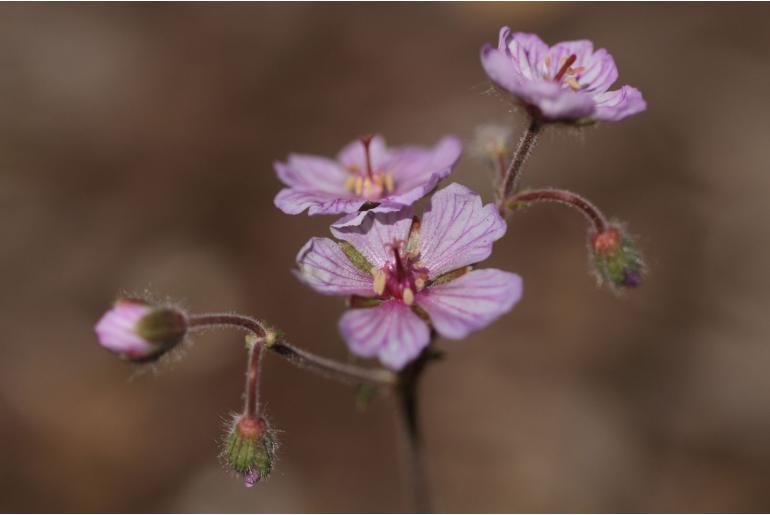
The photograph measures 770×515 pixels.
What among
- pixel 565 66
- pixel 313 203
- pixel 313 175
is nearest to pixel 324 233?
pixel 313 175

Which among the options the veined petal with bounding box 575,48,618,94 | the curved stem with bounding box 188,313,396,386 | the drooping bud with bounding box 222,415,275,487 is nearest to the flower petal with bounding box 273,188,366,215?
the curved stem with bounding box 188,313,396,386

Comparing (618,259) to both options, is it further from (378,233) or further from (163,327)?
(163,327)

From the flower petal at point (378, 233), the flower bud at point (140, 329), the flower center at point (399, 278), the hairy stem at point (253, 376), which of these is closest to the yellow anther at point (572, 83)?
the flower petal at point (378, 233)

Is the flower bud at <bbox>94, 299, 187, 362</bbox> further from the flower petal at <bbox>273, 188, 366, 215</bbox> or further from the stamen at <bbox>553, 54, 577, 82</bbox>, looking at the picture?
the stamen at <bbox>553, 54, 577, 82</bbox>

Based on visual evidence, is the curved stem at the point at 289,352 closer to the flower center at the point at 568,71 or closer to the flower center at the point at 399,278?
the flower center at the point at 399,278

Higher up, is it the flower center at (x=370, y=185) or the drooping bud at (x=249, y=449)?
the flower center at (x=370, y=185)

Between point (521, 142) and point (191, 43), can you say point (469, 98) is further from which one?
point (521, 142)
